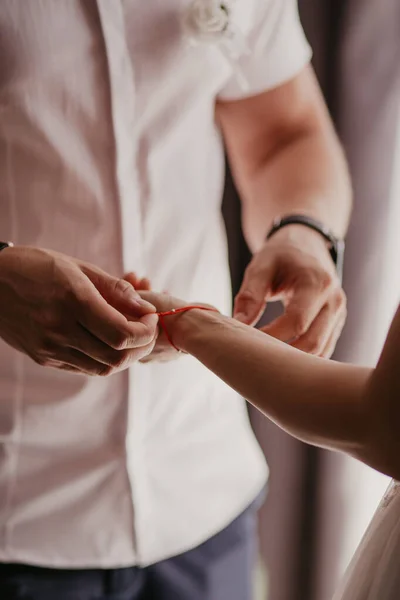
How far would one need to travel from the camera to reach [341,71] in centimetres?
108

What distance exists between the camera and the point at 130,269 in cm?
67

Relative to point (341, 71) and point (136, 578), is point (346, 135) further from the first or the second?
point (136, 578)

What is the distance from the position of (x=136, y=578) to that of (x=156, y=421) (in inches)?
7.0

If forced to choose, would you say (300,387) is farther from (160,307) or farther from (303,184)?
(303,184)

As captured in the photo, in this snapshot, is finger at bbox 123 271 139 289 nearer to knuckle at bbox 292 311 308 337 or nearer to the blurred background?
knuckle at bbox 292 311 308 337

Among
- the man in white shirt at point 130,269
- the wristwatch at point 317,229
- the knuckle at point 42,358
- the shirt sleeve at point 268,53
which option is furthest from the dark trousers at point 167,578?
the shirt sleeve at point 268,53

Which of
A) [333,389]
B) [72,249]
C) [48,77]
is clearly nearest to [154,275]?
[72,249]

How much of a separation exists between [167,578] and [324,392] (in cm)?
42

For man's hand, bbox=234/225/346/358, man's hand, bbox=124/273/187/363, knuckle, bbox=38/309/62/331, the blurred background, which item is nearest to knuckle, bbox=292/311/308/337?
man's hand, bbox=234/225/346/358

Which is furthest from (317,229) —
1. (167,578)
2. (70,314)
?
(167,578)

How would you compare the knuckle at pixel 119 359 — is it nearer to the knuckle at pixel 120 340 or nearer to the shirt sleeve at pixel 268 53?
the knuckle at pixel 120 340

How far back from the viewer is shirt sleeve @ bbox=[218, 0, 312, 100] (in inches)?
29.8

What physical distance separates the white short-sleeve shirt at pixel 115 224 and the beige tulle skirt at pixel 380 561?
0.95ft

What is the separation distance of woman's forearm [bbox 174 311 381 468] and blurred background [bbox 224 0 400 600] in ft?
2.16
